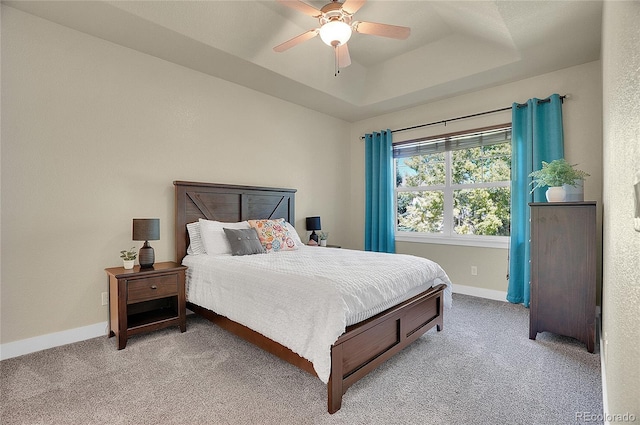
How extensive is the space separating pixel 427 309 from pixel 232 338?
176 centimetres

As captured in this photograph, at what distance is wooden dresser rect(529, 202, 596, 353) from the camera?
2523 mm

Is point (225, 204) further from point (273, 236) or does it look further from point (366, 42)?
point (366, 42)

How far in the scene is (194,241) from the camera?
3361 millimetres

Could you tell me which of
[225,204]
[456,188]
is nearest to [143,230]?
[225,204]

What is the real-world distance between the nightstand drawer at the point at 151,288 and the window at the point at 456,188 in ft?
11.1

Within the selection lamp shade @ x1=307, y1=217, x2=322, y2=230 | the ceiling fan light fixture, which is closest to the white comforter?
lamp shade @ x1=307, y1=217, x2=322, y2=230

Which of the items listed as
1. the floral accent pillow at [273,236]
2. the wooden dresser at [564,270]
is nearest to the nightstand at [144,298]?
the floral accent pillow at [273,236]

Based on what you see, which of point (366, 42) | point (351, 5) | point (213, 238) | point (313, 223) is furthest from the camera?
point (313, 223)

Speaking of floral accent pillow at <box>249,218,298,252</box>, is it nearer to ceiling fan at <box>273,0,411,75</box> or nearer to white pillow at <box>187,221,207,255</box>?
white pillow at <box>187,221,207,255</box>

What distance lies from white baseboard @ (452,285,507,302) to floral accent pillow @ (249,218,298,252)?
2394 mm

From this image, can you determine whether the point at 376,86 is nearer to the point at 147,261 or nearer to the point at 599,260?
the point at 599,260

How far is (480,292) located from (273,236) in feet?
9.33

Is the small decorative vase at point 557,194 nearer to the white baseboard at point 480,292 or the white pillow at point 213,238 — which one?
the white baseboard at point 480,292

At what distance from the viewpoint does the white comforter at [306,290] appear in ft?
6.05
